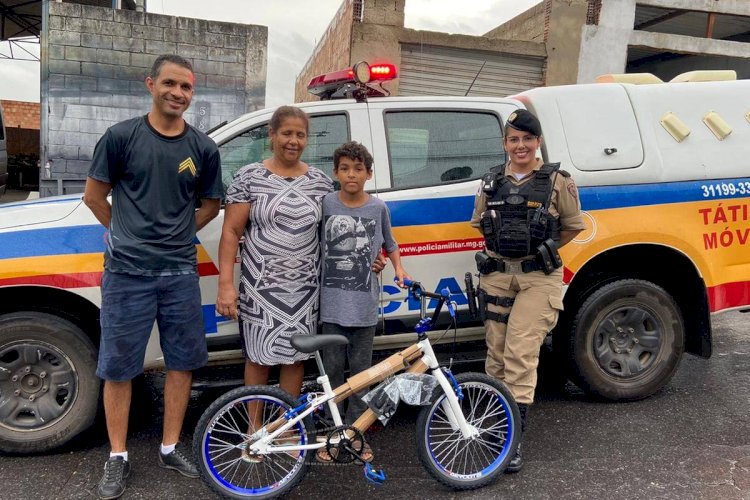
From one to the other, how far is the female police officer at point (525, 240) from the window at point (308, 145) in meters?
0.89

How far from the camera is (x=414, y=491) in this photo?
111 inches

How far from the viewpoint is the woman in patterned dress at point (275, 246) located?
2.79 metres

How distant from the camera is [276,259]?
2811mm

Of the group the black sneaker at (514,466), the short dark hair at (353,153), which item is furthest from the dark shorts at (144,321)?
the black sneaker at (514,466)

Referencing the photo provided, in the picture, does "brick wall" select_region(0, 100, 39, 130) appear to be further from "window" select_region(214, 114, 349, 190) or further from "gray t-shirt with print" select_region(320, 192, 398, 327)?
"gray t-shirt with print" select_region(320, 192, 398, 327)

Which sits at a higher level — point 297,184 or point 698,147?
point 698,147

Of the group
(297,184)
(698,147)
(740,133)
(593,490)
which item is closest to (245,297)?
(297,184)

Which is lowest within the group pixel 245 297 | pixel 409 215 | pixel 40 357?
pixel 40 357

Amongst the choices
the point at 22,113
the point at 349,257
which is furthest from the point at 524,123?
the point at 22,113

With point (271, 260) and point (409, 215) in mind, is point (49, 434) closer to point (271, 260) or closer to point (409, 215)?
point (271, 260)

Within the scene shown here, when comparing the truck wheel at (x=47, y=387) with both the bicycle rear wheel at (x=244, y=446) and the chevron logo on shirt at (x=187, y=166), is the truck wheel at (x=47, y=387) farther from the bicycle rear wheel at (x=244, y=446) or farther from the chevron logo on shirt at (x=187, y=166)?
the chevron logo on shirt at (x=187, y=166)

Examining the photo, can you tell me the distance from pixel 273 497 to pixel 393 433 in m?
0.99

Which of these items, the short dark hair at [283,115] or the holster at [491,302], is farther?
the holster at [491,302]

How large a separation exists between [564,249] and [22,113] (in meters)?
21.5
